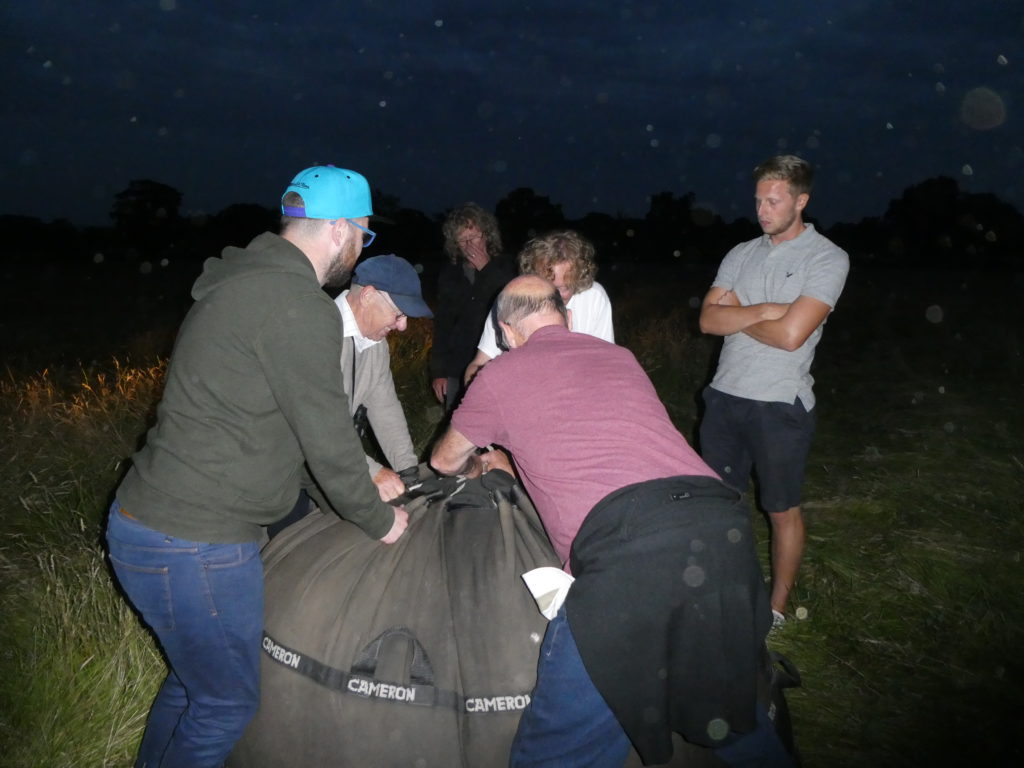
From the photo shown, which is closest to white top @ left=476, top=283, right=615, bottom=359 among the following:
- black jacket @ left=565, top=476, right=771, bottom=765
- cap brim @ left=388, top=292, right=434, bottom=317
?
cap brim @ left=388, top=292, right=434, bottom=317

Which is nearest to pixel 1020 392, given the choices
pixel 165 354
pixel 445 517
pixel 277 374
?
pixel 445 517

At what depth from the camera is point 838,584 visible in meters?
4.62

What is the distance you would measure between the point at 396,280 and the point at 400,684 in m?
1.46

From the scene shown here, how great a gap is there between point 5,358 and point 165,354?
4.55 metres

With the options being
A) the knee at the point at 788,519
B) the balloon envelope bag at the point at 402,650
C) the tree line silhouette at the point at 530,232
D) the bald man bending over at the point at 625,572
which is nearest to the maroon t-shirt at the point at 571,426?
the bald man bending over at the point at 625,572

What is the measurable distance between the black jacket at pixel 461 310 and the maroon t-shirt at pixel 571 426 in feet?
9.24

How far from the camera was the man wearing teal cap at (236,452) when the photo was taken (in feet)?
6.47

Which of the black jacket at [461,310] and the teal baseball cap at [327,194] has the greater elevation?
the teal baseball cap at [327,194]

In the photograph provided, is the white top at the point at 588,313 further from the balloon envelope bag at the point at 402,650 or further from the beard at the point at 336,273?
the beard at the point at 336,273

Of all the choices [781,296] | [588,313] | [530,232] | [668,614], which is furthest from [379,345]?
[530,232]

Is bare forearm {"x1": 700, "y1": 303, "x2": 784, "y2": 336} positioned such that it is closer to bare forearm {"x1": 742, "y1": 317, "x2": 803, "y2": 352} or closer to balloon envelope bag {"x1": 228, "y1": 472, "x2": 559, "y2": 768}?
bare forearm {"x1": 742, "y1": 317, "x2": 803, "y2": 352}

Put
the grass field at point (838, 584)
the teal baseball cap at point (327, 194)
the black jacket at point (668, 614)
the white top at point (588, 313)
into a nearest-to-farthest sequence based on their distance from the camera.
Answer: the black jacket at point (668, 614) < the teal baseball cap at point (327, 194) < the grass field at point (838, 584) < the white top at point (588, 313)

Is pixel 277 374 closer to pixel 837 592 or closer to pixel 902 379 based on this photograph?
pixel 837 592

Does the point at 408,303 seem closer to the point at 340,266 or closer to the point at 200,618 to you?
the point at 340,266
